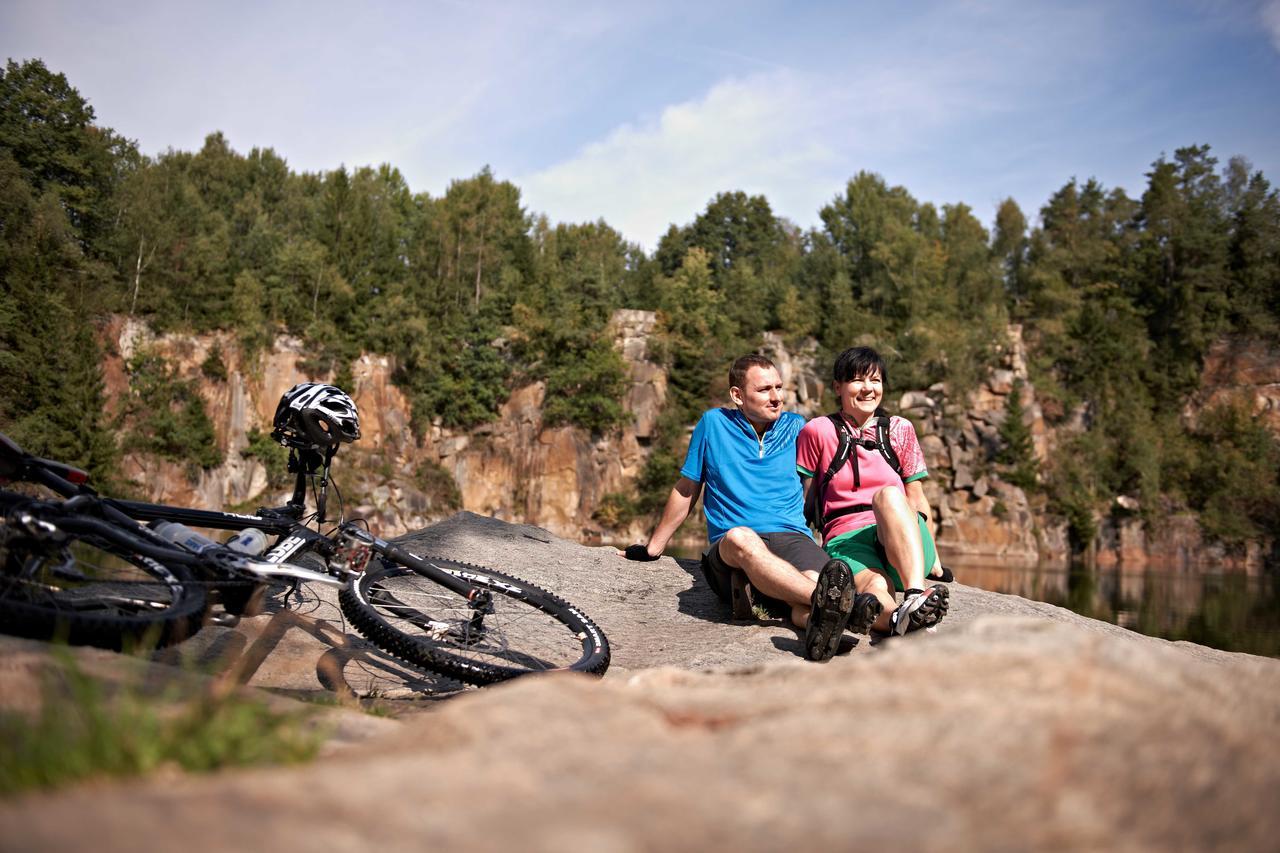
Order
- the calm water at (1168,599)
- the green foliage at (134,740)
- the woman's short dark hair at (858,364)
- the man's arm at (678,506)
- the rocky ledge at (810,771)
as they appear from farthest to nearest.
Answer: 1. the calm water at (1168,599)
2. the man's arm at (678,506)
3. the woman's short dark hair at (858,364)
4. the green foliage at (134,740)
5. the rocky ledge at (810,771)

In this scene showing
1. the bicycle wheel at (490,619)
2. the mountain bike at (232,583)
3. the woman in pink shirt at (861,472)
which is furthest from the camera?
the woman in pink shirt at (861,472)

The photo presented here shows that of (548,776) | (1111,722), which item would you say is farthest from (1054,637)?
(548,776)

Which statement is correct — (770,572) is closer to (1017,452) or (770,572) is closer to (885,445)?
(885,445)

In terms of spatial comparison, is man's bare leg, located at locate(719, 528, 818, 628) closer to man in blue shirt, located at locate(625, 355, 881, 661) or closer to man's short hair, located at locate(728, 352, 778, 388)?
man in blue shirt, located at locate(625, 355, 881, 661)

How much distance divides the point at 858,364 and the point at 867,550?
1111mm

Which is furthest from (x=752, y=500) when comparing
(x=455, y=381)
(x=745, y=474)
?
(x=455, y=381)

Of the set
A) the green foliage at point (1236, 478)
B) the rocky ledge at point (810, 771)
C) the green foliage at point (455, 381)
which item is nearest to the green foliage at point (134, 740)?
the rocky ledge at point (810, 771)

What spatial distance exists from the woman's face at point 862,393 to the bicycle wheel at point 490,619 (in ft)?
6.96

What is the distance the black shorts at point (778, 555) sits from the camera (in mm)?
5113

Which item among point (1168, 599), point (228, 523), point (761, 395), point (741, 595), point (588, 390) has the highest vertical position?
point (588, 390)

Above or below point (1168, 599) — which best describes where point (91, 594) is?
above

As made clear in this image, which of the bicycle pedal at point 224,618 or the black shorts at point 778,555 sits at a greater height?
the black shorts at point 778,555

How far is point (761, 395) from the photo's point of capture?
18.5 feet

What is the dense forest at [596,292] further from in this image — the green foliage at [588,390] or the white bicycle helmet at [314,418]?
the white bicycle helmet at [314,418]
